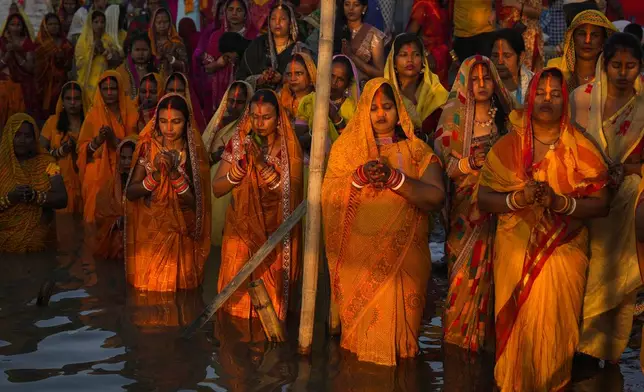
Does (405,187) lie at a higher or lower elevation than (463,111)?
lower

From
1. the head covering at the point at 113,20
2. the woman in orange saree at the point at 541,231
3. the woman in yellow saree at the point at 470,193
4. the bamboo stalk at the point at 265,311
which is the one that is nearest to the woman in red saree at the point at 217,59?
the head covering at the point at 113,20

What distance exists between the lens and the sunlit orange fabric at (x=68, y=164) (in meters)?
13.1

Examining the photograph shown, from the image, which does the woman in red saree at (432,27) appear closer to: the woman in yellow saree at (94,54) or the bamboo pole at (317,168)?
the woman in yellow saree at (94,54)

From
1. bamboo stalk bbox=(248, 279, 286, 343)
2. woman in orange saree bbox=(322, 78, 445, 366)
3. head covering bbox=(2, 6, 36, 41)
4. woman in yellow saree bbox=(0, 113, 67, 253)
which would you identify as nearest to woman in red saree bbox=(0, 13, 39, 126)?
head covering bbox=(2, 6, 36, 41)

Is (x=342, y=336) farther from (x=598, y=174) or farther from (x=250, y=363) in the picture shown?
(x=598, y=174)

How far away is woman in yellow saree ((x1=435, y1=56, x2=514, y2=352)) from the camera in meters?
7.65

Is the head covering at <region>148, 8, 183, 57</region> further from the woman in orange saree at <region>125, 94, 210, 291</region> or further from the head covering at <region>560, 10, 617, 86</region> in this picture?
the head covering at <region>560, 10, 617, 86</region>

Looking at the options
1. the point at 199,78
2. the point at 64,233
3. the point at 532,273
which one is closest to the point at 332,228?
the point at 532,273

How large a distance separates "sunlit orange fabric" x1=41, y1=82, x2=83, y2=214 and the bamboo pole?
20.8ft

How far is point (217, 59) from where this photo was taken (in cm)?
1323

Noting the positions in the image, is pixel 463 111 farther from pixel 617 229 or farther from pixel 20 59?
pixel 20 59

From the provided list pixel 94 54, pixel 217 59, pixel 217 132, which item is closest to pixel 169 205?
pixel 217 132

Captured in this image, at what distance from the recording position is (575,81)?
8.38 meters

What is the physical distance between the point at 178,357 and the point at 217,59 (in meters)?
6.17
